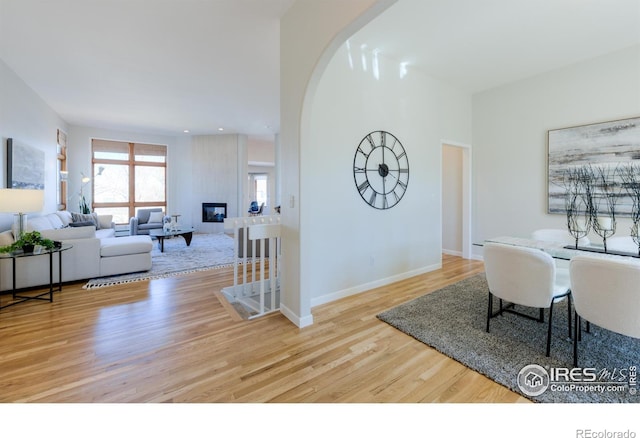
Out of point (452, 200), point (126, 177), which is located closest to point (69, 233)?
point (126, 177)

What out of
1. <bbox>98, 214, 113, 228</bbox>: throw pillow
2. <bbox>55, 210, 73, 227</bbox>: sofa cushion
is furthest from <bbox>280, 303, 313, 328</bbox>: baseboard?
<bbox>98, 214, 113, 228</bbox>: throw pillow

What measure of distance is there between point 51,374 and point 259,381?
4.70ft

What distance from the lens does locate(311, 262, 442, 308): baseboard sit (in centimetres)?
309

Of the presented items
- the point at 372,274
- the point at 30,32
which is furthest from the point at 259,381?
the point at 30,32

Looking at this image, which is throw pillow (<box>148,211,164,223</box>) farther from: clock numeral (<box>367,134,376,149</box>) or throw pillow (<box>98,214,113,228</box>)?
clock numeral (<box>367,134,376,149</box>)

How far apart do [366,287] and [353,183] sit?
1331 mm

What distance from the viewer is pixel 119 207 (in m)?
8.03

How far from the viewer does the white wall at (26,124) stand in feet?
12.3

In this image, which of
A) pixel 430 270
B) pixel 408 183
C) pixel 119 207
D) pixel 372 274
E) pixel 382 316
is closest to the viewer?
pixel 382 316

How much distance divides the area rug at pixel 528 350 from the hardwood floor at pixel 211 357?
14cm

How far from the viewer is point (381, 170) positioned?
11.8 ft

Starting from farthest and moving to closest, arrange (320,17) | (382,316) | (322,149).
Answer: (322,149) → (382,316) → (320,17)

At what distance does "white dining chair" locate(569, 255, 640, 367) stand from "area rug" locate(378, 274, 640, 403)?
0.67 ft
